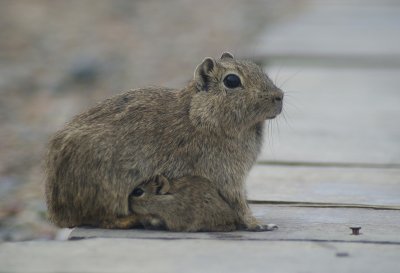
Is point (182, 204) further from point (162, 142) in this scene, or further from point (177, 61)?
point (177, 61)

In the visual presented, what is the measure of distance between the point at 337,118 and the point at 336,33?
22.0ft

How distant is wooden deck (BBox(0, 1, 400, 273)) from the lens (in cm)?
510

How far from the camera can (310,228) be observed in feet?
19.3

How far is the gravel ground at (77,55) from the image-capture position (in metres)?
9.36

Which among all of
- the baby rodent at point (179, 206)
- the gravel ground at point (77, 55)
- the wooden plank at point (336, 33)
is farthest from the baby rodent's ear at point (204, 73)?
the wooden plank at point (336, 33)

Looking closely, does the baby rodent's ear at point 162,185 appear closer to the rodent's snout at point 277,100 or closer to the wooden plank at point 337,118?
the rodent's snout at point 277,100

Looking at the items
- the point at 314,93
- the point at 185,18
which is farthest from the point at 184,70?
the point at 185,18

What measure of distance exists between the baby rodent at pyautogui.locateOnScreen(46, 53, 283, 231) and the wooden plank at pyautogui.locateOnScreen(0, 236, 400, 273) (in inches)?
12.2

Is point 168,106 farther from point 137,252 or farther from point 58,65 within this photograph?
point 58,65

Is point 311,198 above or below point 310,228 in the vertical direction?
above

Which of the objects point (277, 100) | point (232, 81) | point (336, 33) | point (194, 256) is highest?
point (336, 33)

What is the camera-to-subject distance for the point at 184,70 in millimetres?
14148

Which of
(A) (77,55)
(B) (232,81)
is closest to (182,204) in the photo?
(B) (232,81)

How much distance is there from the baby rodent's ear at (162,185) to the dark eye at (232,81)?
2.26 ft
